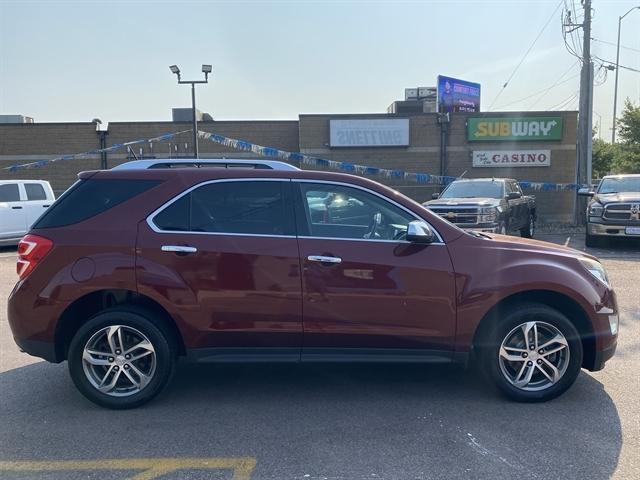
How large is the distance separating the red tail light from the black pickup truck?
8.97 m

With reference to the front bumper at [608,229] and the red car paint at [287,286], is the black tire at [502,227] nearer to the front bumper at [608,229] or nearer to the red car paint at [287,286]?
the front bumper at [608,229]

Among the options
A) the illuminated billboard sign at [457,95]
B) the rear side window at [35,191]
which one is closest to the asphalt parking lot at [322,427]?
the rear side window at [35,191]

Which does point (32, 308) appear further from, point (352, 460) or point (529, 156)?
point (529, 156)

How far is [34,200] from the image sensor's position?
13883 millimetres

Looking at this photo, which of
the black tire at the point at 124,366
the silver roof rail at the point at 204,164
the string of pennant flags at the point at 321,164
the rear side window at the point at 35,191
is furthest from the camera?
the string of pennant flags at the point at 321,164

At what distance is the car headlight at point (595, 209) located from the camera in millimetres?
12273

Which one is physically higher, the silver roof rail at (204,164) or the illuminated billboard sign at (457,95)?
the illuminated billboard sign at (457,95)

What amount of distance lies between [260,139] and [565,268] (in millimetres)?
18791

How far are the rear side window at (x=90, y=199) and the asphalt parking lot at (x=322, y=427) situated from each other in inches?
58.1

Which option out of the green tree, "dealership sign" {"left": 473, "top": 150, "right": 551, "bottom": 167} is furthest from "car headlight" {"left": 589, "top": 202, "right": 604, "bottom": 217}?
the green tree

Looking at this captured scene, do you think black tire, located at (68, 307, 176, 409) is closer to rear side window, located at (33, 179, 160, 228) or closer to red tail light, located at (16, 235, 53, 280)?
red tail light, located at (16, 235, 53, 280)

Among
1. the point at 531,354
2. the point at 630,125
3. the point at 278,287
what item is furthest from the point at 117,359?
the point at 630,125

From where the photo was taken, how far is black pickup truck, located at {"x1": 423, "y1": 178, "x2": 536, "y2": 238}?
1145 cm

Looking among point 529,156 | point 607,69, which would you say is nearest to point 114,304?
point 529,156
